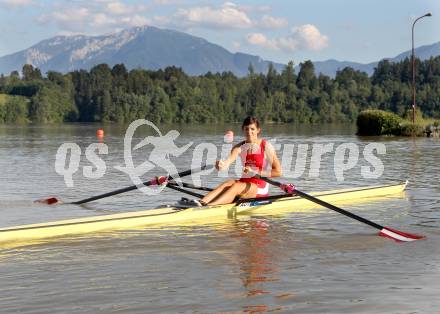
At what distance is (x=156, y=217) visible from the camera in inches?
469

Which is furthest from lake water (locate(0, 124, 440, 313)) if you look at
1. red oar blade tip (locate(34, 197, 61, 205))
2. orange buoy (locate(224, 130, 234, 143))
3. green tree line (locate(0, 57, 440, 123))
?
green tree line (locate(0, 57, 440, 123))

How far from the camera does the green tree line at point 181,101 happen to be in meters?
175

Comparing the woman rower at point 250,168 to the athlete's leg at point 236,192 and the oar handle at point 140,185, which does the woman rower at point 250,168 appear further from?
the oar handle at point 140,185

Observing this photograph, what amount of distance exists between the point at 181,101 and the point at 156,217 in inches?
6870

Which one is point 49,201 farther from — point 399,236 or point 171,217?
point 399,236

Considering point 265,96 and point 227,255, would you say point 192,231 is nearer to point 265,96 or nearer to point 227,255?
point 227,255

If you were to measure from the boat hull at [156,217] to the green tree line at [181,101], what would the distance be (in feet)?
519

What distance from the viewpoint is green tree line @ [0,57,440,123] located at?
574ft

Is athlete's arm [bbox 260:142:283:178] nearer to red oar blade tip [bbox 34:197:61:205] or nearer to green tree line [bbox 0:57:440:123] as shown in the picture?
A: red oar blade tip [bbox 34:197:61:205]

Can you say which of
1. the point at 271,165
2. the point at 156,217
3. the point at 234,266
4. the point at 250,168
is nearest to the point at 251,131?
the point at 250,168

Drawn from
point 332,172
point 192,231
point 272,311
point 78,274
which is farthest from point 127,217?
point 332,172

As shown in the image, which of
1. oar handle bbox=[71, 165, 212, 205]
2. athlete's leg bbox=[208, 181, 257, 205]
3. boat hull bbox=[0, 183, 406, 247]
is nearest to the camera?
boat hull bbox=[0, 183, 406, 247]

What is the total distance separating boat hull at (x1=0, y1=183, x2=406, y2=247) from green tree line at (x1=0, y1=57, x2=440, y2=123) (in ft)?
519

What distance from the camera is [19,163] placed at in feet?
91.6
